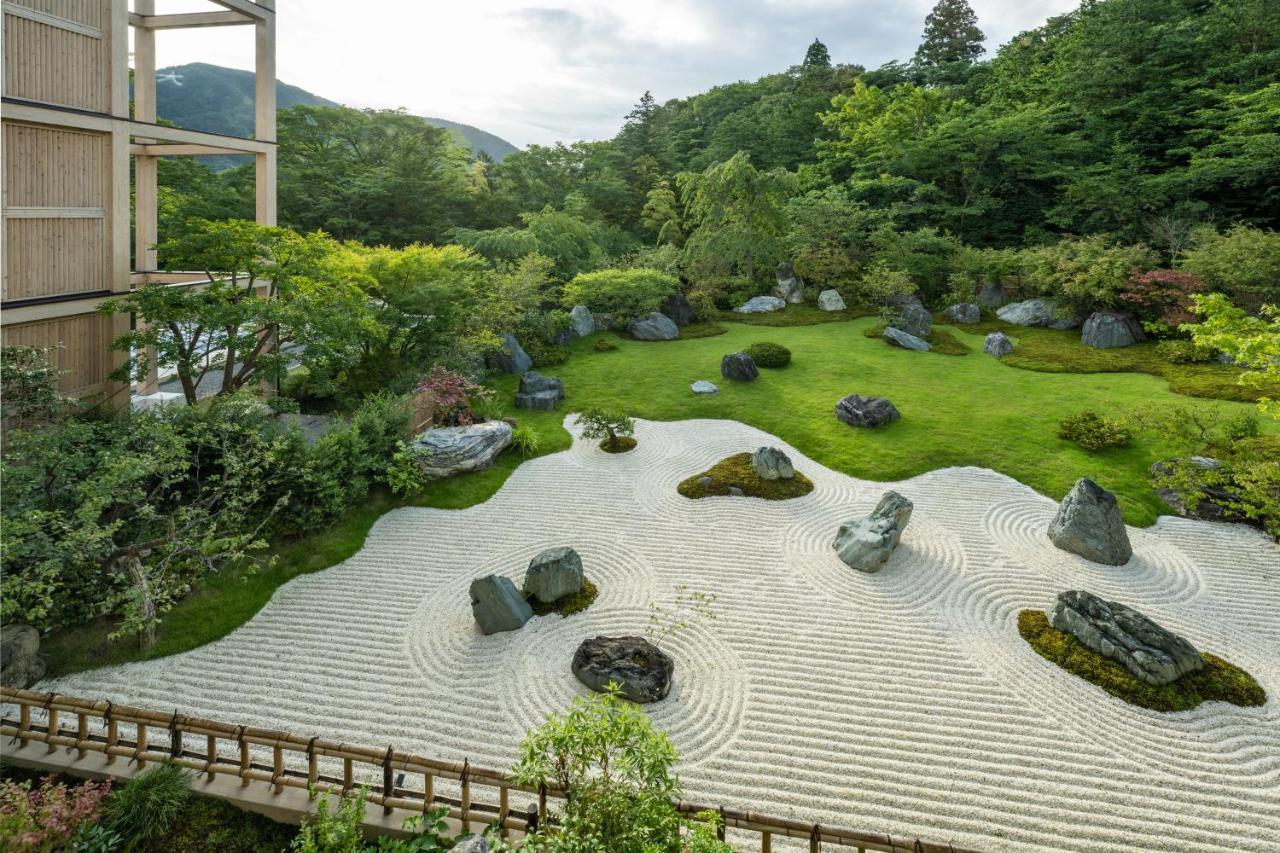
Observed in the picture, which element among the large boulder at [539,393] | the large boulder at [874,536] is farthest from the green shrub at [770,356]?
the large boulder at [874,536]

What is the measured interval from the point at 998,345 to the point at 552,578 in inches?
724

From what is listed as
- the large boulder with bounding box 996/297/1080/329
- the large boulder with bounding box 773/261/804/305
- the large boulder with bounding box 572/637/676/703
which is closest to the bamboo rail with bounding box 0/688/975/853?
the large boulder with bounding box 572/637/676/703

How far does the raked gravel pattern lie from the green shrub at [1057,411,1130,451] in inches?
107

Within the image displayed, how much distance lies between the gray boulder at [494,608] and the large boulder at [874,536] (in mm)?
5178

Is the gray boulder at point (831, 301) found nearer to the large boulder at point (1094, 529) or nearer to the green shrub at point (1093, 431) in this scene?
the green shrub at point (1093, 431)

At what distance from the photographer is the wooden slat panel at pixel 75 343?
10203 mm

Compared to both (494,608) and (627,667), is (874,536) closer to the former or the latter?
(627,667)

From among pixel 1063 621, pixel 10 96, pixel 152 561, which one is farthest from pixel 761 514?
pixel 10 96

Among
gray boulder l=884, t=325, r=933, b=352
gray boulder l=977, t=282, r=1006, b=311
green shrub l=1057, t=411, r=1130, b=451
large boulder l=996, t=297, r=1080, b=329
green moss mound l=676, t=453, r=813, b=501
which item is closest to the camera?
green moss mound l=676, t=453, r=813, b=501

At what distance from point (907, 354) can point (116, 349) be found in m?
20.6

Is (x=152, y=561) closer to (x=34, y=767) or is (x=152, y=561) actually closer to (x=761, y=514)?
(x=34, y=767)

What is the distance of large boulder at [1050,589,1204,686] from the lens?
760cm

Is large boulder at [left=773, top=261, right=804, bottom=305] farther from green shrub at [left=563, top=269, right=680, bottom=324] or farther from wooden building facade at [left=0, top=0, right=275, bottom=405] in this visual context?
wooden building facade at [left=0, top=0, right=275, bottom=405]

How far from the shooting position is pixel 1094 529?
1031cm
